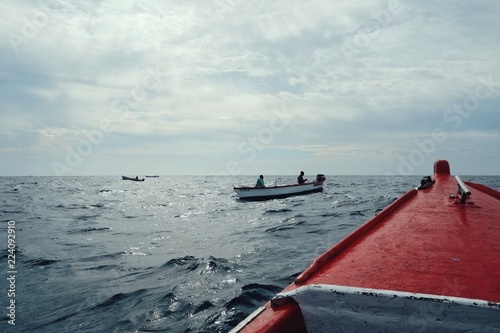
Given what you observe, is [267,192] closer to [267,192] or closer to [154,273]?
[267,192]

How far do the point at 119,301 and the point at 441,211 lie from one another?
18.6 ft

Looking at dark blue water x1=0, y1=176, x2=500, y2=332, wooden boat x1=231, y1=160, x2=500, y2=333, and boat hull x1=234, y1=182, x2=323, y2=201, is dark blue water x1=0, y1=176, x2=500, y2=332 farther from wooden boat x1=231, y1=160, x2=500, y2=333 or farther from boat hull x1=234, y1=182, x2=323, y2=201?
boat hull x1=234, y1=182, x2=323, y2=201

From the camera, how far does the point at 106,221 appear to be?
1789 cm

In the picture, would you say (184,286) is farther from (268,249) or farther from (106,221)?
(106,221)

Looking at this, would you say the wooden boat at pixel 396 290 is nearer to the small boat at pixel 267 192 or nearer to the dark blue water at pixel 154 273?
the dark blue water at pixel 154 273

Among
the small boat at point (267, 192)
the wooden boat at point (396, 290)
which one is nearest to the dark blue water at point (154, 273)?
the wooden boat at point (396, 290)

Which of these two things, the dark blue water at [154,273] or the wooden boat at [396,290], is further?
the dark blue water at [154,273]

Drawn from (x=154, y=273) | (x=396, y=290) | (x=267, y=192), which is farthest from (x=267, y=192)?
(x=396, y=290)

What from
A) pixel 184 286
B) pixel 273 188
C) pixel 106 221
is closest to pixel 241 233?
pixel 184 286

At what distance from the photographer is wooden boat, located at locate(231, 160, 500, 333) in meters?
1.90

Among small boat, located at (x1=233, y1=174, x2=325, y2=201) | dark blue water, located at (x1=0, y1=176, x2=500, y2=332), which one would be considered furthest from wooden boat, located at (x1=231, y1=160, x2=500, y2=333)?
small boat, located at (x1=233, y1=174, x2=325, y2=201)

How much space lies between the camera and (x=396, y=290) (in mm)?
2086

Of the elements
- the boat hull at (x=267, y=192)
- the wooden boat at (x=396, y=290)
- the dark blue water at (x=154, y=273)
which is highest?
the wooden boat at (x=396, y=290)

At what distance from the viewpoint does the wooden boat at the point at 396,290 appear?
6.23 feet
